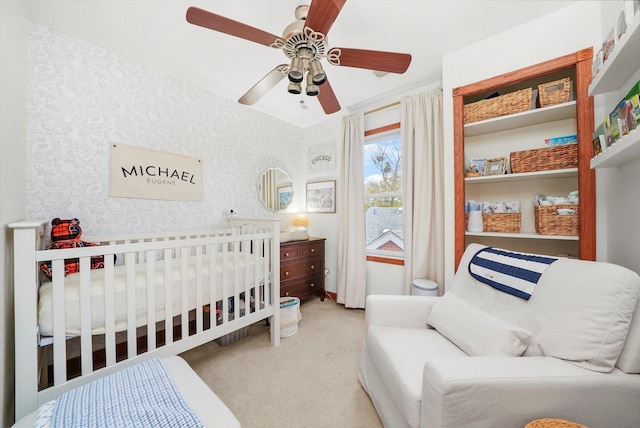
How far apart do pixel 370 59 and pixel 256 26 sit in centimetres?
92

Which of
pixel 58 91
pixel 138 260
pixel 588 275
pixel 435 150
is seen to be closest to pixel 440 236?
pixel 435 150

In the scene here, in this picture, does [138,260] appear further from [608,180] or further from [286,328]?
[608,180]

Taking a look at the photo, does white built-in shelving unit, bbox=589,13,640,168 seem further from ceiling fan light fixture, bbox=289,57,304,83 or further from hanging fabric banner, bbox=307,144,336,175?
hanging fabric banner, bbox=307,144,336,175

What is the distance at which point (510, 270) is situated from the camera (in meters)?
1.27

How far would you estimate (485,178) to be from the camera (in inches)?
70.4

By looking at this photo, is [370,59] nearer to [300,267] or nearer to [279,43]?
[279,43]

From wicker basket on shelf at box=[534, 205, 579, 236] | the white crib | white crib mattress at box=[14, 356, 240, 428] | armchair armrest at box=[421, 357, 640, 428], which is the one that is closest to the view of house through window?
wicker basket on shelf at box=[534, 205, 579, 236]

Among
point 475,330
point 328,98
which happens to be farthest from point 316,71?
point 475,330

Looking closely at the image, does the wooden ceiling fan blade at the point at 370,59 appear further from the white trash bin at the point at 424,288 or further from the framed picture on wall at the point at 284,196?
the framed picture on wall at the point at 284,196

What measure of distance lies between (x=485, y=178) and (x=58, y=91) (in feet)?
10.4

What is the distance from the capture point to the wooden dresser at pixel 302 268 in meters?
2.67

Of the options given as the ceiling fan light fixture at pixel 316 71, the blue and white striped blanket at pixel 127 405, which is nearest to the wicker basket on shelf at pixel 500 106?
the ceiling fan light fixture at pixel 316 71

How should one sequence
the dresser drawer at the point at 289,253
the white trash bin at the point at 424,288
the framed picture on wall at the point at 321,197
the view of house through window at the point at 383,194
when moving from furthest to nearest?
the framed picture on wall at the point at 321,197 < the view of house through window at the point at 383,194 < the dresser drawer at the point at 289,253 < the white trash bin at the point at 424,288

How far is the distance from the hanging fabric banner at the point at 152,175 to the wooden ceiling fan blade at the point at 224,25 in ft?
4.54
